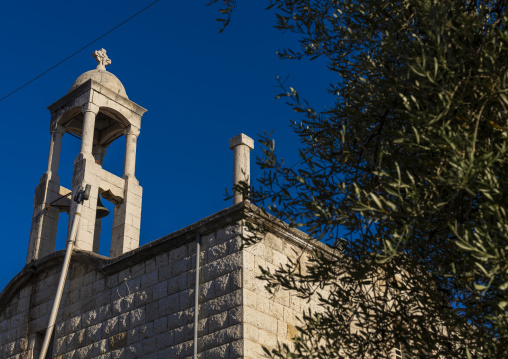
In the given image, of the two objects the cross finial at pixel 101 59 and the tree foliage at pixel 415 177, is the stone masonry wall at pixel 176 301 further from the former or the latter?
the cross finial at pixel 101 59

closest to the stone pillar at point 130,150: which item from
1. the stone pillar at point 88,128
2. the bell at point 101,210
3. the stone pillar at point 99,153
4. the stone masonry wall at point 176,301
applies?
the bell at point 101,210

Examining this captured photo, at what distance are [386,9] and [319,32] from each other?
30.9 inches

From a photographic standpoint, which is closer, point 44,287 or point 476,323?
point 476,323

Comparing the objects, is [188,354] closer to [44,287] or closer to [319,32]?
[44,287]

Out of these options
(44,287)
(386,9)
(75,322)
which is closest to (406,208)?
(386,9)

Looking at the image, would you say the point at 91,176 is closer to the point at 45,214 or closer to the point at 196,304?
the point at 45,214

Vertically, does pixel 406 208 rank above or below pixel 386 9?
below

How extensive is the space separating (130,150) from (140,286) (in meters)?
5.72

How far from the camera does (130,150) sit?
16688 millimetres

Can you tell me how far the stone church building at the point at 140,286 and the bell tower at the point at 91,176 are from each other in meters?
0.03

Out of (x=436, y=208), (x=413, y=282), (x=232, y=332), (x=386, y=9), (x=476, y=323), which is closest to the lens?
(x=436, y=208)


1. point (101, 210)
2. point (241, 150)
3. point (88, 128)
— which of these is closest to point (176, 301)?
point (241, 150)

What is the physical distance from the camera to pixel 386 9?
6.98m

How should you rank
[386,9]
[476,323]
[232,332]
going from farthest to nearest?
[232,332]
[386,9]
[476,323]
